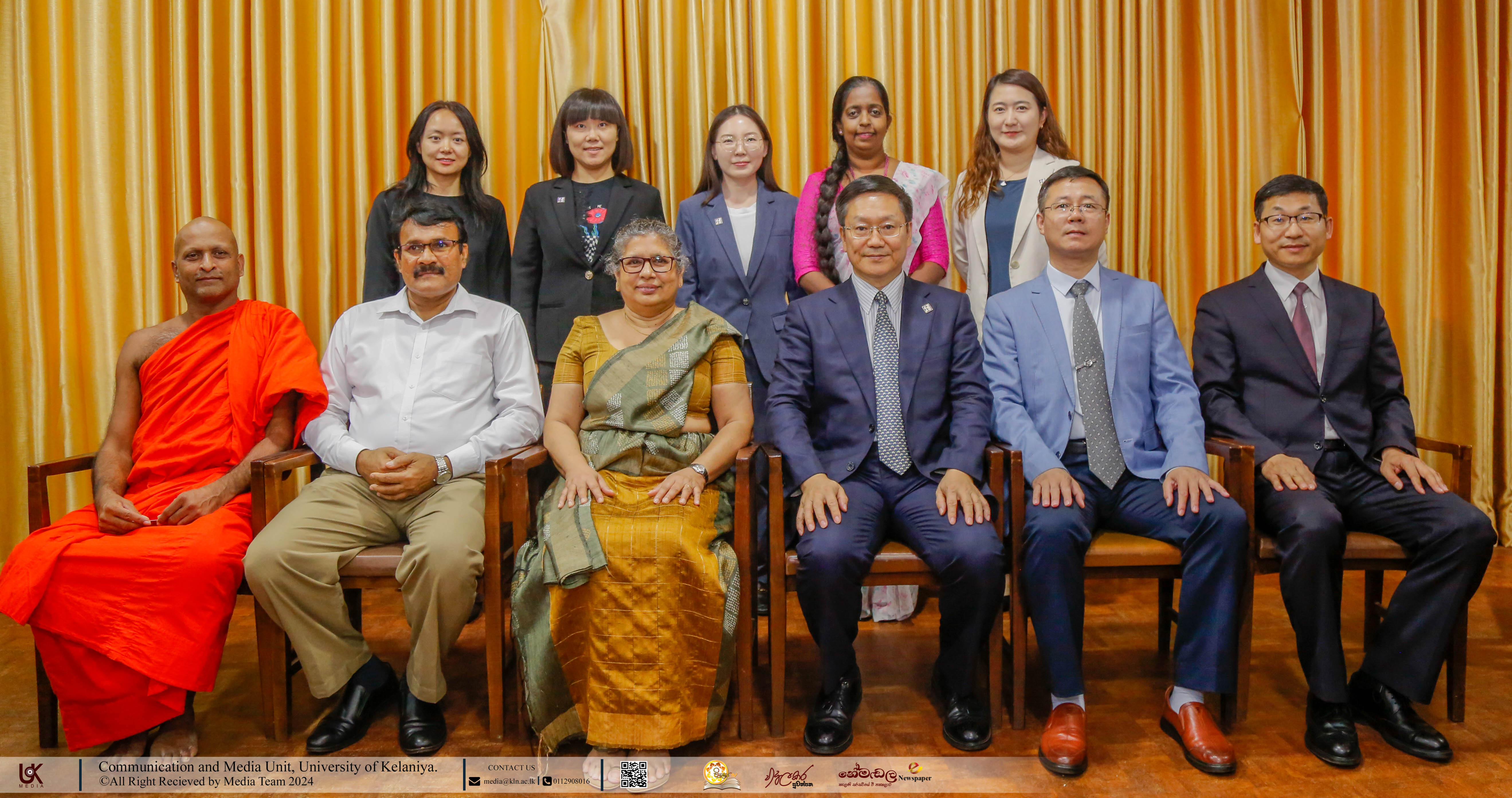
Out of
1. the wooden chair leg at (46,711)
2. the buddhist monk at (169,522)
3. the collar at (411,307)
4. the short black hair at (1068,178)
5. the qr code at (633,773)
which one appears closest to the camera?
the qr code at (633,773)

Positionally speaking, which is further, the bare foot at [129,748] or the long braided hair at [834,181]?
the long braided hair at [834,181]

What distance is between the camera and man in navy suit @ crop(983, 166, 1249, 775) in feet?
7.09

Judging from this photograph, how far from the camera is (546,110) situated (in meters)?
3.79

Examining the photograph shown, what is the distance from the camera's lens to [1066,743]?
209cm

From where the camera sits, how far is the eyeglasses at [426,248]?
2561 millimetres

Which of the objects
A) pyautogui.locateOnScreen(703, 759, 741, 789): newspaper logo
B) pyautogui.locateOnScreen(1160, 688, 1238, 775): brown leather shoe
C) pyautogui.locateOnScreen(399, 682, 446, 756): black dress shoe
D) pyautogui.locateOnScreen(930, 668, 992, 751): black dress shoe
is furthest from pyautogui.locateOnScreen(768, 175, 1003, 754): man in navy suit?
pyautogui.locateOnScreen(399, 682, 446, 756): black dress shoe

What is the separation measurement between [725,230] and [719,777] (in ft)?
5.53

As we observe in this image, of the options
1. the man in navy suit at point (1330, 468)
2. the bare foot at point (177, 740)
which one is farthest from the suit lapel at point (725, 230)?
the bare foot at point (177, 740)

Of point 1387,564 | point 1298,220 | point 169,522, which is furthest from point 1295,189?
point 169,522

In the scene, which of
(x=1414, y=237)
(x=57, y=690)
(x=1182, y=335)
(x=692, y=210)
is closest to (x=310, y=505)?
(x=57, y=690)

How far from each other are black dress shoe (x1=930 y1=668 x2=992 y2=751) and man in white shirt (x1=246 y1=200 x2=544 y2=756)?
3.97ft

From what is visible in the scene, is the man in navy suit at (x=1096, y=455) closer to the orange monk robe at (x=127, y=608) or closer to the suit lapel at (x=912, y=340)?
the suit lapel at (x=912, y=340)

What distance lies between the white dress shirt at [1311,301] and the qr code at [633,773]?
2.09m
